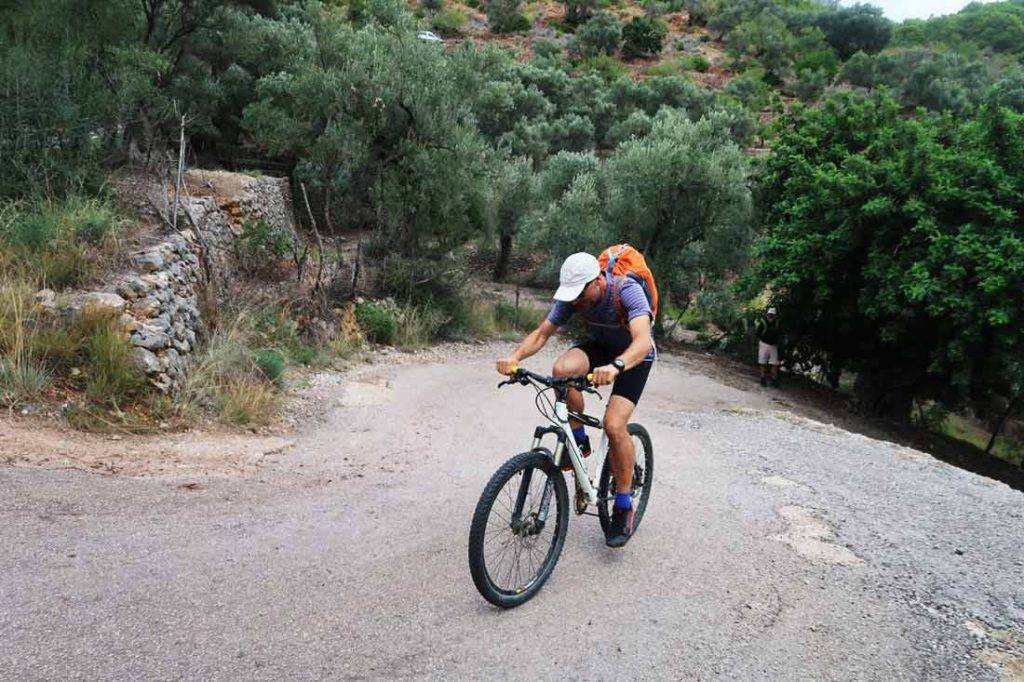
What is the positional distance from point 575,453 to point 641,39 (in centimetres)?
5890

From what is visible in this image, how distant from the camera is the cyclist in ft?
12.9

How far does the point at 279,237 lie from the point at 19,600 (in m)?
9.80

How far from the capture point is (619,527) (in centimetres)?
430

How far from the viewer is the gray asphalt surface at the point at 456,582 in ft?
10.1

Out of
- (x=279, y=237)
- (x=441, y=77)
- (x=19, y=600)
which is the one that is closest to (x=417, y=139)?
(x=441, y=77)

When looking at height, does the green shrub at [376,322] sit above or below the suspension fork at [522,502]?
below

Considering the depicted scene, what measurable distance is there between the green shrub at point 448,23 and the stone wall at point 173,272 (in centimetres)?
4668

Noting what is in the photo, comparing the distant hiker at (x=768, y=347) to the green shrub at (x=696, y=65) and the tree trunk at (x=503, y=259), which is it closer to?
the tree trunk at (x=503, y=259)

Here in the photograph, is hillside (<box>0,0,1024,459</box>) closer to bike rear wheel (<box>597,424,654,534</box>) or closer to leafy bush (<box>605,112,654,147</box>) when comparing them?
bike rear wheel (<box>597,424,654,534</box>)

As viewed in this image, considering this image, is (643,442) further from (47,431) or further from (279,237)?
(279,237)

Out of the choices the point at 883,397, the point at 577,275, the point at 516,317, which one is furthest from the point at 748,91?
the point at 577,275

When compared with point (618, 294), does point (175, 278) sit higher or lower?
lower

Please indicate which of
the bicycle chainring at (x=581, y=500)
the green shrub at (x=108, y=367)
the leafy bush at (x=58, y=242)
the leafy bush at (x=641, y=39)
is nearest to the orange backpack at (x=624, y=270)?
the bicycle chainring at (x=581, y=500)

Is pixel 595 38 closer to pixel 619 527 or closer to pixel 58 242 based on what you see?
pixel 58 242
